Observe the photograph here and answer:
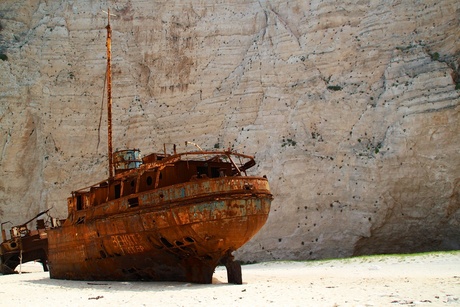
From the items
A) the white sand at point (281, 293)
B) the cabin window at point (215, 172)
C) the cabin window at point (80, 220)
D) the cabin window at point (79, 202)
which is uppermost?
the cabin window at point (215, 172)

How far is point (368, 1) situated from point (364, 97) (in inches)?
300

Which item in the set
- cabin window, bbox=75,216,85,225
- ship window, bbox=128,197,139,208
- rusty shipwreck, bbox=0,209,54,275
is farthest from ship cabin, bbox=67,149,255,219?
rusty shipwreck, bbox=0,209,54,275

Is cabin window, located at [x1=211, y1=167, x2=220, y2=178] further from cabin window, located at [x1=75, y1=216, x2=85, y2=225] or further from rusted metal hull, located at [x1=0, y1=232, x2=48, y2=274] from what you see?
rusted metal hull, located at [x1=0, y1=232, x2=48, y2=274]

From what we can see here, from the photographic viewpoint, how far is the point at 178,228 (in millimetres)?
15359

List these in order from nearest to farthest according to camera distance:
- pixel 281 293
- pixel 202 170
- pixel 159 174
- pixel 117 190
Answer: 1. pixel 281 293
2. pixel 159 174
3. pixel 202 170
4. pixel 117 190

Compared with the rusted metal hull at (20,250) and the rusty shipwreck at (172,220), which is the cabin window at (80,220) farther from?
the rusted metal hull at (20,250)

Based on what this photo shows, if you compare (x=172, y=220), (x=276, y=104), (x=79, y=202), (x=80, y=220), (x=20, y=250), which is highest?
(x=276, y=104)

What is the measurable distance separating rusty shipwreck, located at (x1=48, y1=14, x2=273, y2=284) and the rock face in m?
10.8

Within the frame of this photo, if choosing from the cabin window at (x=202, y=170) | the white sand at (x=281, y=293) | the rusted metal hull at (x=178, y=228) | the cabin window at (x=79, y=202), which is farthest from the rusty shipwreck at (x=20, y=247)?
the cabin window at (x=202, y=170)

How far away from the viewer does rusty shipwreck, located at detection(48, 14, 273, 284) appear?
15.1 metres

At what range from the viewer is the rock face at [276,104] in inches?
1009

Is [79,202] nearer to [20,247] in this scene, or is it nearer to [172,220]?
[172,220]

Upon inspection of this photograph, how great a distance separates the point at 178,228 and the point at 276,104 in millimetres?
17850

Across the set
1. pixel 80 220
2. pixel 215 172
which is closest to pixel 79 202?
pixel 80 220
